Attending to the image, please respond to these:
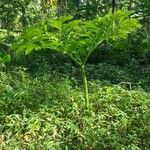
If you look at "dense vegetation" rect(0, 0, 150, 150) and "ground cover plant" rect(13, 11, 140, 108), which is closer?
"dense vegetation" rect(0, 0, 150, 150)

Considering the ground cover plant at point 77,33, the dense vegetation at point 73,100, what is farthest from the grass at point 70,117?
the ground cover plant at point 77,33

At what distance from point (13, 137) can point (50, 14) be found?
1075 centimetres

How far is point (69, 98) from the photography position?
20.9 ft

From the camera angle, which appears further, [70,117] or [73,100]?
[73,100]

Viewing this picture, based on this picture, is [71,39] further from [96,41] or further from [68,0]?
[68,0]

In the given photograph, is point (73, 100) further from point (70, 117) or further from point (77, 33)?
point (77, 33)

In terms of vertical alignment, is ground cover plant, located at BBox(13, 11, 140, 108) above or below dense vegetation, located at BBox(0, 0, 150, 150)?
above

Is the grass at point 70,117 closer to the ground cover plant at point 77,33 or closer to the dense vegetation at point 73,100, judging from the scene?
the dense vegetation at point 73,100

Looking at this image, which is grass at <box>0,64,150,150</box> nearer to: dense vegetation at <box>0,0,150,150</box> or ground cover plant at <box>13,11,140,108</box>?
dense vegetation at <box>0,0,150,150</box>

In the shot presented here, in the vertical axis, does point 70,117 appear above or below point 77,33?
below

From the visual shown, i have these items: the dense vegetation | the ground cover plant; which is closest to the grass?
the dense vegetation

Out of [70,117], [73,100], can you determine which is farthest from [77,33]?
[70,117]

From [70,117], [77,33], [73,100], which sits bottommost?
[70,117]

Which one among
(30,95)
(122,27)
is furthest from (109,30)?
(30,95)
